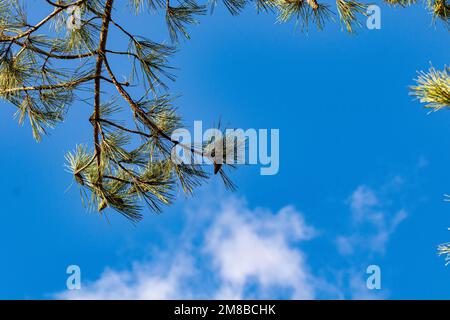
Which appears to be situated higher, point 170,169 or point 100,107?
point 100,107

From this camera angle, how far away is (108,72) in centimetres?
163

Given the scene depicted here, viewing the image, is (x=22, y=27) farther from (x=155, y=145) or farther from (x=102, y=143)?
(x=155, y=145)

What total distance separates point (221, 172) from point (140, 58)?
442mm

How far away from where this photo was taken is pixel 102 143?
1.72 m

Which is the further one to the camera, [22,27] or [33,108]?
[33,108]
